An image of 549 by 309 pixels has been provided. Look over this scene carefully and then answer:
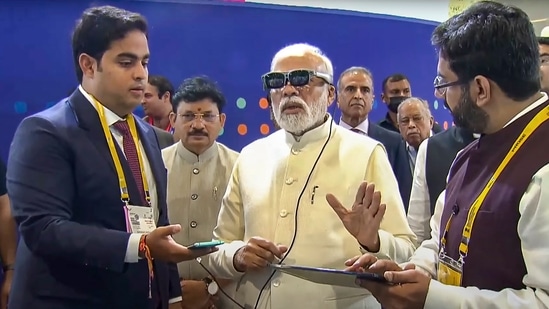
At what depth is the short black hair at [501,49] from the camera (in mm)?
1413

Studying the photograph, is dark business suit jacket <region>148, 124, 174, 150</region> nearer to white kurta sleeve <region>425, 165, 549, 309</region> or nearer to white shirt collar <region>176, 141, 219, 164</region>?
white shirt collar <region>176, 141, 219, 164</region>

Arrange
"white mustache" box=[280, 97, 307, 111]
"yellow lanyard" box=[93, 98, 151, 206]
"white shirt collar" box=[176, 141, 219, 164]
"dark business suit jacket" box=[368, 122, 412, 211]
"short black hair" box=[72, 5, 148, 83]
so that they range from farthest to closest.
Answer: "dark business suit jacket" box=[368, 122, 412, 211]
"white shirt collar" box=[176, 141, 219, 164]
"white mustache" box=[280, 97, 307, 111]
"short black hair" box=[72, 5, 148, 83]
"yellow lanyard" box=[93, 98, 151, 206]

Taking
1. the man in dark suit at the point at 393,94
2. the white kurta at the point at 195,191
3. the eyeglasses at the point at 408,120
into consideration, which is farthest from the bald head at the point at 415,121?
the white kurta at the point at 195,191

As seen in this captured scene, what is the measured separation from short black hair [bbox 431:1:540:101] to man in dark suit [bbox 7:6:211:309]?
0.94 meters

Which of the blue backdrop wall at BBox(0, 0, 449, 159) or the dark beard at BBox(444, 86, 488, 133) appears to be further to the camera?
the blue backdrop wall at BBox(0, 0, 449, 159)

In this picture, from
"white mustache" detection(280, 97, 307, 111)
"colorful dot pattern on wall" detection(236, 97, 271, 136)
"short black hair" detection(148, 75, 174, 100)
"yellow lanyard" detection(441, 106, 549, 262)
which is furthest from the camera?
"colorful dot pattern on wall" detection(236, 97, 271, 136)

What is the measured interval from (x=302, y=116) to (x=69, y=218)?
0.91 m

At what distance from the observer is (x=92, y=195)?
69.4 inches

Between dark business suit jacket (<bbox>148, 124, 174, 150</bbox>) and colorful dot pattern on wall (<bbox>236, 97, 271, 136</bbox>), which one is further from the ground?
colorful dot pattern on wall (<bbox>236, 97, 271, 136</bbox>)

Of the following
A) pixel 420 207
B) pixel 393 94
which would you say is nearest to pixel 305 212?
pixel 420 207

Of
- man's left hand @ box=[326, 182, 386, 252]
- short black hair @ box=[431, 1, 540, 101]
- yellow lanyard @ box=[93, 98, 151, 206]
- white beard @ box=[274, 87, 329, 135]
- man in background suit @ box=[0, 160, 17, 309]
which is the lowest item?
man in background suit @ box=[0, 160, 17, 309]

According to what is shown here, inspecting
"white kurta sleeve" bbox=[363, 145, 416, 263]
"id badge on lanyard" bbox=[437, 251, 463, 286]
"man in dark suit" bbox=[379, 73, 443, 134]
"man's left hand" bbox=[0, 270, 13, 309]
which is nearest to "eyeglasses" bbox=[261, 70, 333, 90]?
"white kurta sleeve" bbox=[363, 145, 416, 263]

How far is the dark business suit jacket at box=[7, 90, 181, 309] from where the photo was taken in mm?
1684

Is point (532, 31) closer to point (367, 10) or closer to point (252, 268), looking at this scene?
point (252, 268)
